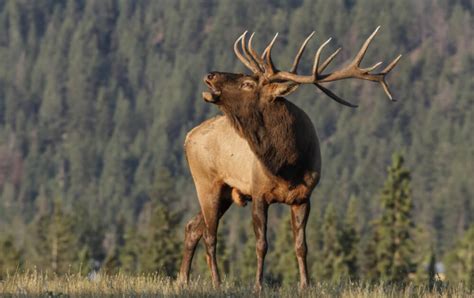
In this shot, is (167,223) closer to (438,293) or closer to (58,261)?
(58,261)

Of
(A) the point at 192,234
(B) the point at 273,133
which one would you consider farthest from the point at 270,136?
(A) the point at 192,234

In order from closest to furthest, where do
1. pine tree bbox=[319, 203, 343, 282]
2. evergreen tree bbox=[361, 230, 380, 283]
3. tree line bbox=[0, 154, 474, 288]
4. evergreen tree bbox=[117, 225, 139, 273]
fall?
tree line bbox=[0, 154, 474, 288]
evergreen tree bbox=[361, 230, 380, 283]
pine tree bbox=[319, 203, 343, 282]
evergreen tree bbox=[117, 225, 139, 273]

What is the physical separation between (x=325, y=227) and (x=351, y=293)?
65.0 m

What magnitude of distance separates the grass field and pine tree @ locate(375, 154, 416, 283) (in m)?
46.9

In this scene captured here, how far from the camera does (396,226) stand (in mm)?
62094

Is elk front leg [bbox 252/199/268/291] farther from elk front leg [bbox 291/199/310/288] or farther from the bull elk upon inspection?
elk front leg [bbox 291/199/310/288]

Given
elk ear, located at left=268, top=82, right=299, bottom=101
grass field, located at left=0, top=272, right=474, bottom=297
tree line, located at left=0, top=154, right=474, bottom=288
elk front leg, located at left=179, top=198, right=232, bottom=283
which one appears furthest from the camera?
tree line, located at left=0, top=154, right=474, bottom=288

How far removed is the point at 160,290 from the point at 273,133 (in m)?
2.97

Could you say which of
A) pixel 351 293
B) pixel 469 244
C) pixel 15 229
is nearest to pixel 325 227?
pixel 469 244

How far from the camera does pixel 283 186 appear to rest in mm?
15688

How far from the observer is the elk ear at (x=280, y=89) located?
15.5 meters

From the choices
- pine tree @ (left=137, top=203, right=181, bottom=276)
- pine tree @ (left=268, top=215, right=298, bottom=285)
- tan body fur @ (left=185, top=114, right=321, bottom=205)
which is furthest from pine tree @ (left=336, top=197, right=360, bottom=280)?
tan body fur @ (left=185, top=114, right=321, bottom=205)

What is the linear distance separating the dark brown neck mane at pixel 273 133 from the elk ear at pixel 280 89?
0.11 metres

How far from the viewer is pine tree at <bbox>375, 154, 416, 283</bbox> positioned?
203 feet
